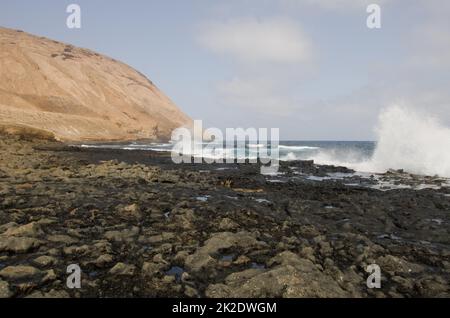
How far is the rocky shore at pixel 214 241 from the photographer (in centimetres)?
594

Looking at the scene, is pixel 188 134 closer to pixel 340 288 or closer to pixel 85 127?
pixel 85 127

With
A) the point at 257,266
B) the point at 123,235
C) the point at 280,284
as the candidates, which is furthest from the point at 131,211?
the point at 280,284

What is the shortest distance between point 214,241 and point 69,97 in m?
77.5

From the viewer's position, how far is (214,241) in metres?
7.96

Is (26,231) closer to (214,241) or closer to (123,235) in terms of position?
(123,235)

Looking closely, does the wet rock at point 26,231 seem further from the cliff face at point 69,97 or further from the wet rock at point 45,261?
the cliff face at point 69,97

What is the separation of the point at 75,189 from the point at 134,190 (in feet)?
7.25

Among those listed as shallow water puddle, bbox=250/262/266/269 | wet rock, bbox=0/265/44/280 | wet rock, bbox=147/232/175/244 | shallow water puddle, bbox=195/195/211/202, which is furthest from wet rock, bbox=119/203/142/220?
shallow water puddle, bbox=250/262/266/269

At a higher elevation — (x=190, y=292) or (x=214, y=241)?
(x=214, y=241)

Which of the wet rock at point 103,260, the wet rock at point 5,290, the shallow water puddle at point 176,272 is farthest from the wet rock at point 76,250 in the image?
the shallow water puddle at point 176,272

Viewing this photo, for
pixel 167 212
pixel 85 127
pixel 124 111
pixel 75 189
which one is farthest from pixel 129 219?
Result: pixel 124 111

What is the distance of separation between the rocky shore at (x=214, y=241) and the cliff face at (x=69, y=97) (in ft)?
114

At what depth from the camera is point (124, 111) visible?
92.9 m

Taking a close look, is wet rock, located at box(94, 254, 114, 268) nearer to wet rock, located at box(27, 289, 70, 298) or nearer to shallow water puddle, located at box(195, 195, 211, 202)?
wet rock, located at box(27, 289, 70, 298)
